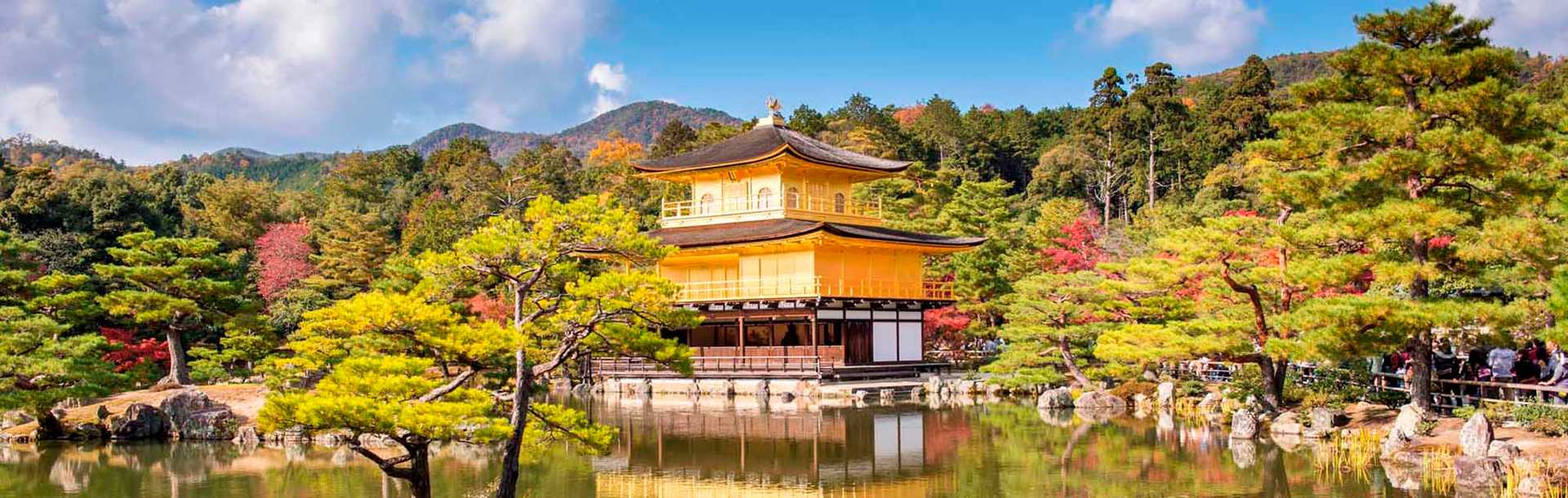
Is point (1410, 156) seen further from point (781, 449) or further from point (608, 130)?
point (608, 130)

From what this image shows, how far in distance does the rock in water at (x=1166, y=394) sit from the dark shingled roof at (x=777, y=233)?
27.9 ft

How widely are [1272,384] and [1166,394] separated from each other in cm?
423

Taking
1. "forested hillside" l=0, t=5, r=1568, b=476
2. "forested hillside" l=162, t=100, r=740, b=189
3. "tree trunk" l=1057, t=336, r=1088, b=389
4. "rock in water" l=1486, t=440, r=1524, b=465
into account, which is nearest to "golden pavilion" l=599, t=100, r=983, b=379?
"forested hillside" l=0, t=5, r=1568, b=476

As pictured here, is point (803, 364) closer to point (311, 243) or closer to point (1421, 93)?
point (1421, 93)

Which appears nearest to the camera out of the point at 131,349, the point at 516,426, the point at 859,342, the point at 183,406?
the point at 516,426

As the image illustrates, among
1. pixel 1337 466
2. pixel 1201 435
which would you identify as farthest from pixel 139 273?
pixel 1337 466

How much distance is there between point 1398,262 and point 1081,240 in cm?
2030

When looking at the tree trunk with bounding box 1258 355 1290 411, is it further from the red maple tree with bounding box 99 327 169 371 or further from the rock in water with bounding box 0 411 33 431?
the rock in water with bounding box 0 411 33 431

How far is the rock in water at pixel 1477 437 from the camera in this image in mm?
12875

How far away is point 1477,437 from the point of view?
1300 centimetres

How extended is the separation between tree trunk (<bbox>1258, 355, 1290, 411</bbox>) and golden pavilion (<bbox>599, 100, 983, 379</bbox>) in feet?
37.8

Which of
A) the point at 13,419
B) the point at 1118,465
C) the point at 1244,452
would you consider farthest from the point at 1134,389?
the point at 13,419

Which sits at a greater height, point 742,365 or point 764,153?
point 764,153

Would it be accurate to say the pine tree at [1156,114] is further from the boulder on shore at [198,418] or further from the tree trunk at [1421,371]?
the boulder on shore at [198,418]
